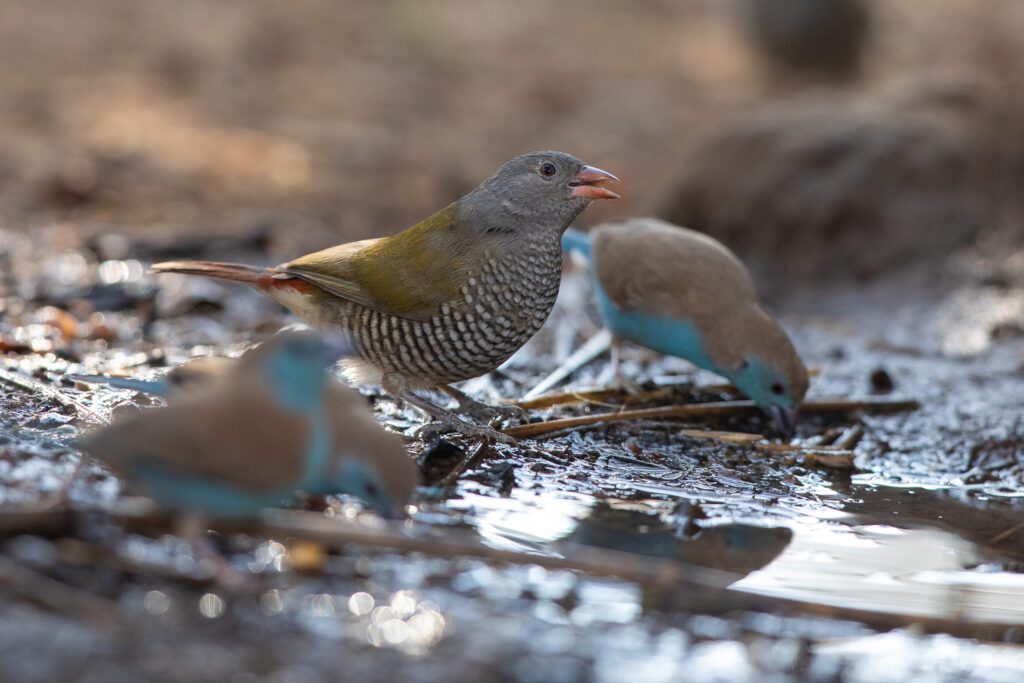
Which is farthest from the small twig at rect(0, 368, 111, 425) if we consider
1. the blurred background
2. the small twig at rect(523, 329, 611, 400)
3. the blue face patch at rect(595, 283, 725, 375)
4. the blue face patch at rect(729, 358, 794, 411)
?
the blurred background

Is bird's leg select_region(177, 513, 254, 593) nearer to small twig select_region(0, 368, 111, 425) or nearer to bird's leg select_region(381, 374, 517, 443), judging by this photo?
small twig select_region(0, 368, 111, 425)

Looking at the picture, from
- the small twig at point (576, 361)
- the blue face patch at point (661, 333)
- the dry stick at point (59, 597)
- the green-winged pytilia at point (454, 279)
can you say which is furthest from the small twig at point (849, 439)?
the dry stick at point (59, 597)

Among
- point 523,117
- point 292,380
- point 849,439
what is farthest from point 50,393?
point 523,117

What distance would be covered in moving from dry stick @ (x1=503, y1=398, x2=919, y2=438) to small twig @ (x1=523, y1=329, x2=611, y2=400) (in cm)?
41

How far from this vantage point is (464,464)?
3918mm

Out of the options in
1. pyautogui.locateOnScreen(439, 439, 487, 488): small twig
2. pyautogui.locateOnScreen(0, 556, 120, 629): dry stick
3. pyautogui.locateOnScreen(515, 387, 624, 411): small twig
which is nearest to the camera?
pyautogui.locateOnScreen(0, 556, 120, 629): dry stick

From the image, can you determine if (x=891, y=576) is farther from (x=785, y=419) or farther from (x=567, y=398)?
(x=567, y=398)

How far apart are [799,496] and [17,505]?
241cm

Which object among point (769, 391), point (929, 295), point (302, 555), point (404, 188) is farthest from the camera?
point (404, 188)

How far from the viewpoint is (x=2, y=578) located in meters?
2.55

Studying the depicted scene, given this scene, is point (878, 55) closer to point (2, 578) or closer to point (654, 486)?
point (654, 486)

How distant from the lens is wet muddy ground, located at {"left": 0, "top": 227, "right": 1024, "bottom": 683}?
2553mm

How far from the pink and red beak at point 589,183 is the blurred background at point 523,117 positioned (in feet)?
10.1

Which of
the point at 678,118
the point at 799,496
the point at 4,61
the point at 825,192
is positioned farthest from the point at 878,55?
the point at 799,496
